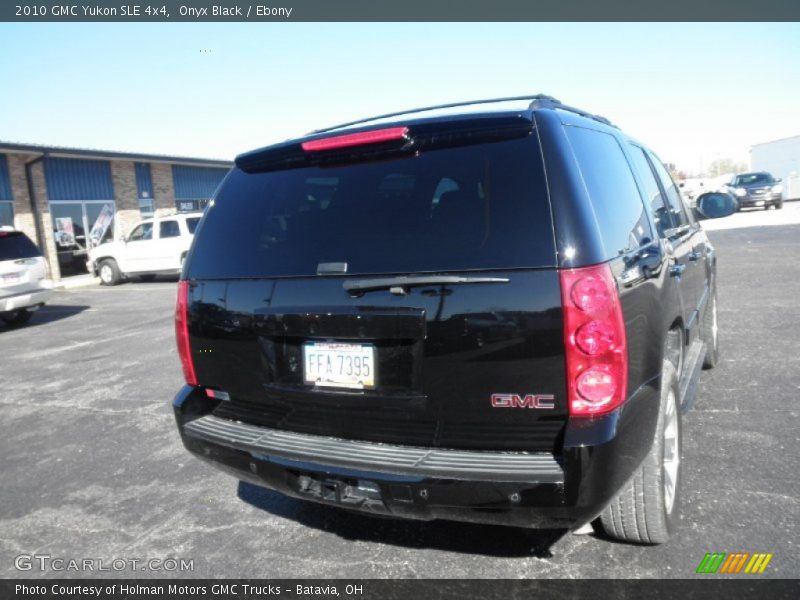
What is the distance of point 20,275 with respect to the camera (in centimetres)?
1038

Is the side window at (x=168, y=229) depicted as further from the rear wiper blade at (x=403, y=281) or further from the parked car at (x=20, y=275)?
the rear wiper blade at (x=403, y=281)

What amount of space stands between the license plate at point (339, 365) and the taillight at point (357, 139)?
854mm

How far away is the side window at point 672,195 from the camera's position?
4.00m

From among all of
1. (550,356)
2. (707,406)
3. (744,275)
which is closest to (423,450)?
(550,356)

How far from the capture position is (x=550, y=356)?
2080 mm

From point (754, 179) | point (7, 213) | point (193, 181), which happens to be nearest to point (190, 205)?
point (193, 181)

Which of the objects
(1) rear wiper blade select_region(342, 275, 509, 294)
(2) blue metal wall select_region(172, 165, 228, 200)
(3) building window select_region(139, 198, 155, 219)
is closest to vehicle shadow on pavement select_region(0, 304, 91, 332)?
(3) building window select_region(139, 198, 155, 219)

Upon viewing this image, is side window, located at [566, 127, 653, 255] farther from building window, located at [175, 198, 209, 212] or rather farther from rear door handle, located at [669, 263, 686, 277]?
building window, located at [175, 198, 209, 212]

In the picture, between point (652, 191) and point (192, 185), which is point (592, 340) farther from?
point (192, 185)

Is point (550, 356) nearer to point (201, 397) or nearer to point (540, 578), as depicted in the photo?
point (540, 578)

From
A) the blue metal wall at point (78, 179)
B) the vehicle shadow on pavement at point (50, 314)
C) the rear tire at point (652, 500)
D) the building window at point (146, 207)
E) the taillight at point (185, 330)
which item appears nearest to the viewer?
the rear tire at point (652, 500)

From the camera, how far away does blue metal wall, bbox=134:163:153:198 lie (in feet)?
72.5

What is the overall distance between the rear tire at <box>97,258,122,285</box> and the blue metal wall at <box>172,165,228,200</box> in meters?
6.76

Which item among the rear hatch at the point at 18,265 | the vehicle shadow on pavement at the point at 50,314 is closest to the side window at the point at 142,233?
the vehicle shadow on pavement at the point at 50,314
